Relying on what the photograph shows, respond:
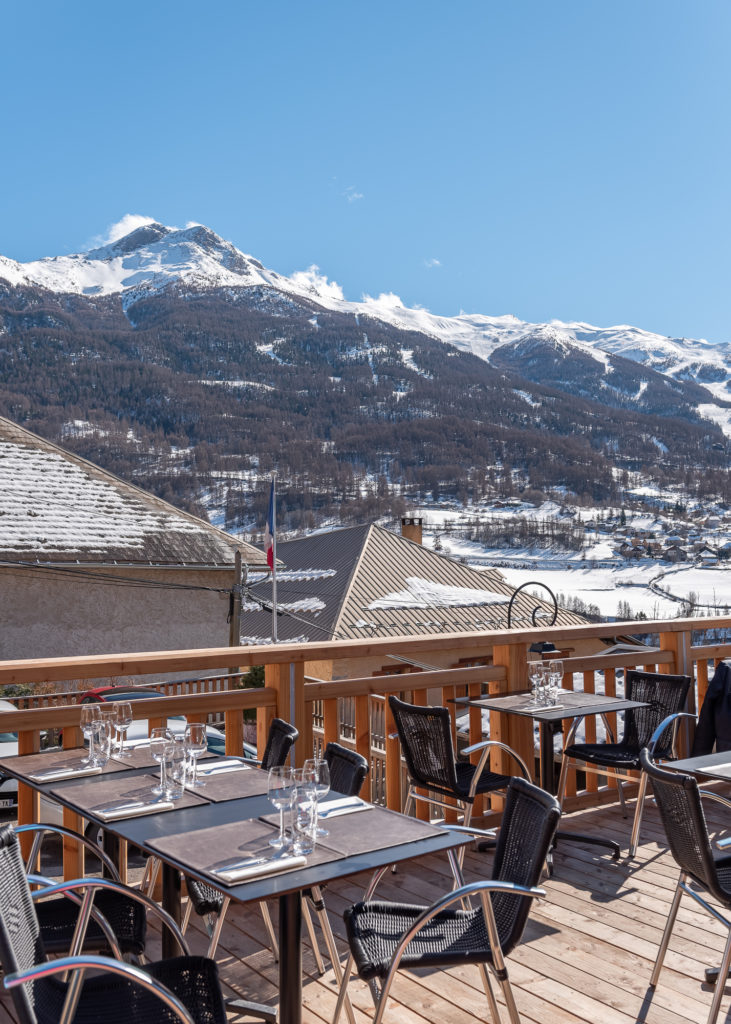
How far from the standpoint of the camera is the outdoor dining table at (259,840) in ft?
6.76

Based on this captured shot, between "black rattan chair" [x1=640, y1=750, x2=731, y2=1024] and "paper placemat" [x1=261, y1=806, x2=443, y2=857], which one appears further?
"black rattan chair" [x1=640, y1=750, x2=731, y2=1024]

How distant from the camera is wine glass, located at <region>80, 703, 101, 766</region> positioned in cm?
310

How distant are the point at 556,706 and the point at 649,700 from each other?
32.5 inches

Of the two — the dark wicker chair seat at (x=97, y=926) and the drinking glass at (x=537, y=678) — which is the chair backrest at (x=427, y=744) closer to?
the drinking glass at (x=537, y=678)

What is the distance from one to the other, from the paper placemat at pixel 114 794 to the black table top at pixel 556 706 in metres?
2.03

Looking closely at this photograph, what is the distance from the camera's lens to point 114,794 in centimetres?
274

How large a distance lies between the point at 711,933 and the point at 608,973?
61cm

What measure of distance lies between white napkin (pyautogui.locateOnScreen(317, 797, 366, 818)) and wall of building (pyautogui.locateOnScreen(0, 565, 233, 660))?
12720 mm

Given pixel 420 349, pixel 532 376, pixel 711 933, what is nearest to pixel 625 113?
Answer: pixel 711 933

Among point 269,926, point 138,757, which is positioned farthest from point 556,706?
point 138,757

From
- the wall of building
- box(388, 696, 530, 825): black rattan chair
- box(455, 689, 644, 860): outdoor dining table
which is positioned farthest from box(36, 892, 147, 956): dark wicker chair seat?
the wall of building

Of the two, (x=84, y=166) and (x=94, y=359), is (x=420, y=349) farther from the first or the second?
(x=84, y=166)

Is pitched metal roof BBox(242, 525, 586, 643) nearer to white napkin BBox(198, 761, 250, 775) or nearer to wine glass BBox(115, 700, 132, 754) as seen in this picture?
white napkin BBox(198, 761, 250, 775)

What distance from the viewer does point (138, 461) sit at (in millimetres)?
84312
